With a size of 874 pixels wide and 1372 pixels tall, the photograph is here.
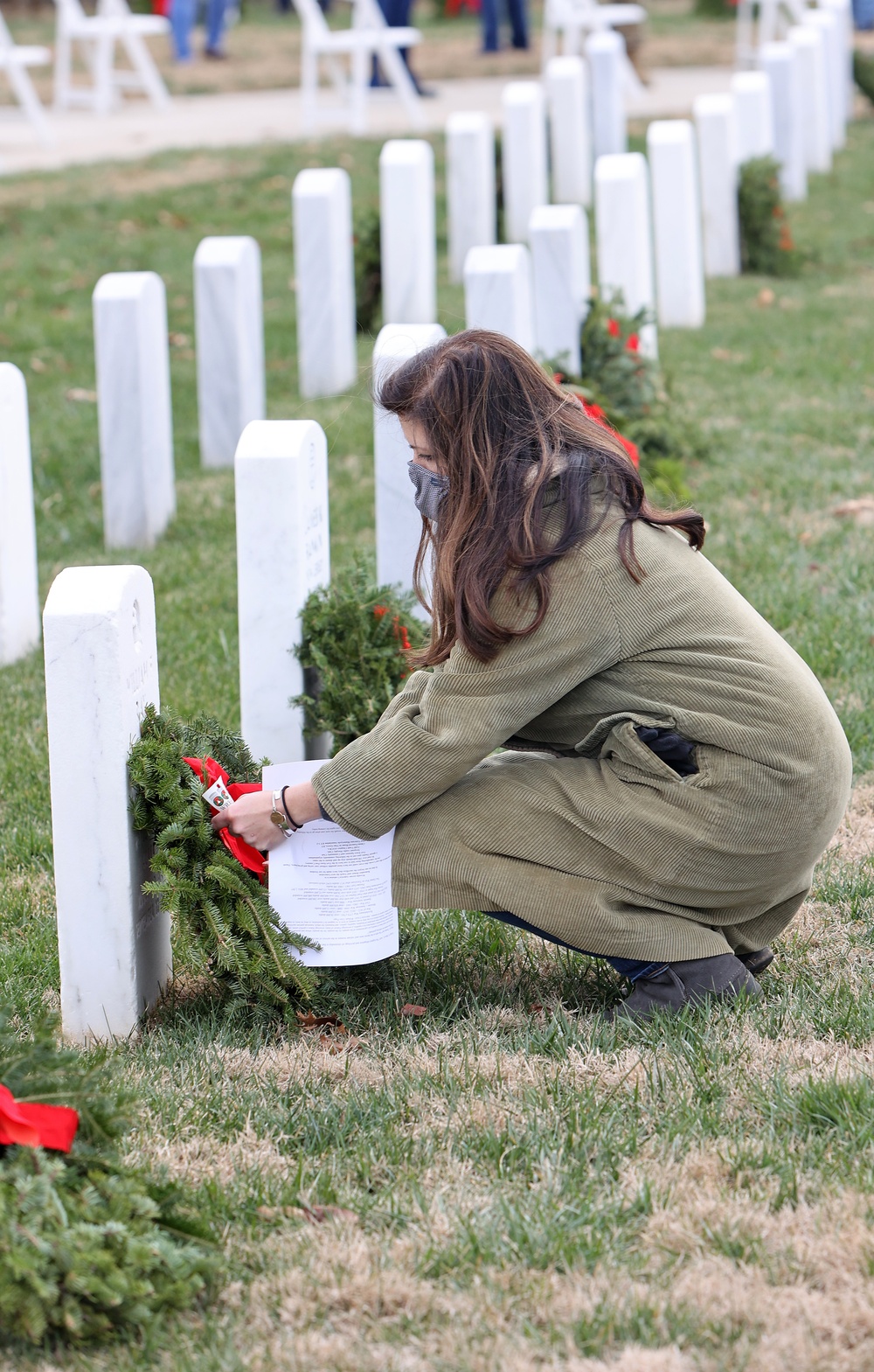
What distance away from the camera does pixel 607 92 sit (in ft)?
38.4

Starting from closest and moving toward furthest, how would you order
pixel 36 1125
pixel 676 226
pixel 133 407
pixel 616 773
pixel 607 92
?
pixel 36 1125 → pixel 616 773 → pixel 133 407 → pixel 676 226 → pixel 607 92

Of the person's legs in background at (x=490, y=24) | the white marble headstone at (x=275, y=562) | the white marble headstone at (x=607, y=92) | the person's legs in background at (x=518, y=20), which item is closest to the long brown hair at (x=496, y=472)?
the white marble headstone at (x=275, y=562)

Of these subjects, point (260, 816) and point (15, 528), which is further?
point (15, 528)

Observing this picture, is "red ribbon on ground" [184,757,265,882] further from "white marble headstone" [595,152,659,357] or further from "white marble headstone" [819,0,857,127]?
"white marble headstone" [819,0,857,127]

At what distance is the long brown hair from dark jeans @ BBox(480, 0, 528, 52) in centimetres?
1732

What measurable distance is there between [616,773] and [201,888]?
77 centimetres

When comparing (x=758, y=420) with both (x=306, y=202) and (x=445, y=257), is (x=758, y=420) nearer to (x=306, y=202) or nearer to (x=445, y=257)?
(x=306, y=202)

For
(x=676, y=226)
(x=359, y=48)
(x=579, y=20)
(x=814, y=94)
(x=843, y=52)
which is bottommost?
(x=676, y=226)

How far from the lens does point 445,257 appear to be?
10000mm

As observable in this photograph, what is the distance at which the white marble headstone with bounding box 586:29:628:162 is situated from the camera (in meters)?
11.6

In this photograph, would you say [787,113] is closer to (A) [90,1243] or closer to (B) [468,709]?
(B) [468,709]

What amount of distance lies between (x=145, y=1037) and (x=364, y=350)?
5810 mm

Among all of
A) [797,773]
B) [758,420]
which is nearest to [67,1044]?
[797,773]

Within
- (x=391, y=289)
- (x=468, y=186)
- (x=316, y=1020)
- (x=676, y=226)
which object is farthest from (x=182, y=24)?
(x=316, y=1020)
